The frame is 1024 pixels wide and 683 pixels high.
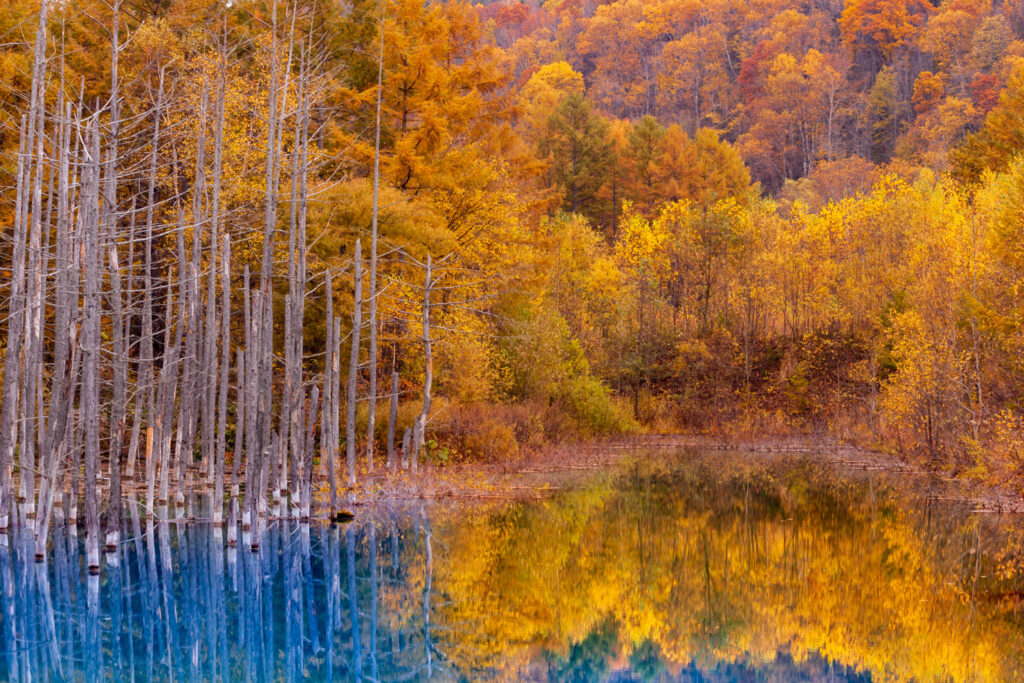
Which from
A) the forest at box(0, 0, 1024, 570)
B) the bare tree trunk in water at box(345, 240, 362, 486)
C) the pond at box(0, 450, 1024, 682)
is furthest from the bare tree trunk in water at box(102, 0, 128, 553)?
the bare tree trunk in water at box(345, 240, 362, 486)

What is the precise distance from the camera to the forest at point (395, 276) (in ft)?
51.7

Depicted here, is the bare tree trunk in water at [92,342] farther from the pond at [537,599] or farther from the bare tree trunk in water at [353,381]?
the bare tree trunk in water at [353,381]

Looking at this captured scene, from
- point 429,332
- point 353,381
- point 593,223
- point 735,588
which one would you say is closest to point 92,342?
point 353,381

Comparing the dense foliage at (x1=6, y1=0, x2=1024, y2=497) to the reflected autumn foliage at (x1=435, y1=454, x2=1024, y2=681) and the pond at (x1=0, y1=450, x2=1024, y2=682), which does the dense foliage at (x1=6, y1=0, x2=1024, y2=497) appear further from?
the pond at (x1=0, y1=450, x2=1024, y2=682)

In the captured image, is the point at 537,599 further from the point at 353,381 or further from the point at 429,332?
the point at 429,332

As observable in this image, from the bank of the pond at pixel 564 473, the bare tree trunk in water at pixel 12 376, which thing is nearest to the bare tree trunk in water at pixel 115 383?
the bare tree trunk in water at pixel 12 376

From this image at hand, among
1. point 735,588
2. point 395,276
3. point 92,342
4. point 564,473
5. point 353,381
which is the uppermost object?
point 395,276

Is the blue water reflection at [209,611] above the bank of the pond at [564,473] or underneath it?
underneath

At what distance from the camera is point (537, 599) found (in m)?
13.6

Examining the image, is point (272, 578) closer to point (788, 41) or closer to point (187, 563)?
point (187, 563)

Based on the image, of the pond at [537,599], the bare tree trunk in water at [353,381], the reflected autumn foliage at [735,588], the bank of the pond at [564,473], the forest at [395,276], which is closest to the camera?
the pond at [537,599]

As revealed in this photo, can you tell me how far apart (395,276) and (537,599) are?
12.1 m

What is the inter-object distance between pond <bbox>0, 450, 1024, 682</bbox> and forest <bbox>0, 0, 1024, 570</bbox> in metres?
1.03

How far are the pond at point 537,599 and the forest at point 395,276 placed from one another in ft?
3.38
